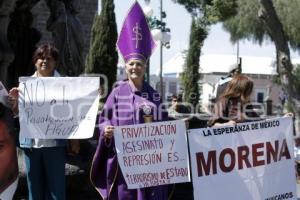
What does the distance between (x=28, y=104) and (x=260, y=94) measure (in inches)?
2094

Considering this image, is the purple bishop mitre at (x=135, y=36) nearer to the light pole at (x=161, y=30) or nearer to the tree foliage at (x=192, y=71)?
the light pole at (x=161, y=30)

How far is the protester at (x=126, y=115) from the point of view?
14.5 feet

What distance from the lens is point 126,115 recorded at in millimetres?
4406

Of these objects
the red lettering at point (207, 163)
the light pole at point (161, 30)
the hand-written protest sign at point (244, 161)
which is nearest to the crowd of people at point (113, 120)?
the hand-written protest sign at point (244, 161)

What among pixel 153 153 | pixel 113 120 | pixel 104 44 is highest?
pixel 104 44

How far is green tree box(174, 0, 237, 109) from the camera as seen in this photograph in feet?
74.1

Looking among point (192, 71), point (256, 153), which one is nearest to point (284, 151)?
point (256, 153)

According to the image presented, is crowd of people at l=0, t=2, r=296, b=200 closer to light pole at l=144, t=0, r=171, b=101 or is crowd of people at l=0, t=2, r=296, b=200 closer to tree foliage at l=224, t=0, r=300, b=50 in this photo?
light pole at l=144, t=0, r=171, b=101

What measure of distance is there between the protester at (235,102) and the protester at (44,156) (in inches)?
52.4

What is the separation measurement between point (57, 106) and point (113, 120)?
60 centimetres

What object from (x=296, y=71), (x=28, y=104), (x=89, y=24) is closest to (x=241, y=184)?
(x=28, y=104)

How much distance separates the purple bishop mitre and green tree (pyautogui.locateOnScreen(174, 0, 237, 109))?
703 inches

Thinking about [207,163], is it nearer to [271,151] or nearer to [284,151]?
[271,151]

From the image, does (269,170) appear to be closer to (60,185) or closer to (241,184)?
(241,184)
